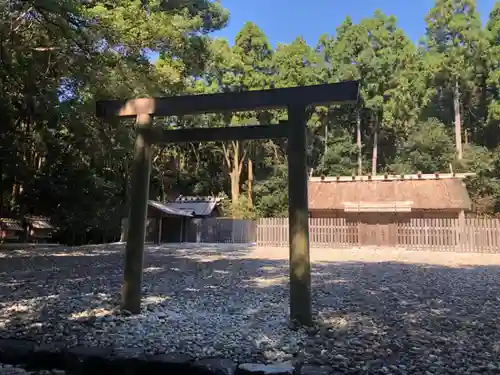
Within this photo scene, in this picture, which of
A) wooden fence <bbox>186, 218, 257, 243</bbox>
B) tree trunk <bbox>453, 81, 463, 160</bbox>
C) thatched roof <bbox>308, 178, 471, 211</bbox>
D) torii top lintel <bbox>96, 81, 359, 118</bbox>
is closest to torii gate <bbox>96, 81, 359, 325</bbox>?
torii top lintel <bbox>96, 81, 359, 118</bbox>

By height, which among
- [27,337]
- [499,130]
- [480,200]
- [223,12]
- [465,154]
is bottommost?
[27,337]

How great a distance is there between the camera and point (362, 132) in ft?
120

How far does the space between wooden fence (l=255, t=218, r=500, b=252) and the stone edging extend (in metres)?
18.1

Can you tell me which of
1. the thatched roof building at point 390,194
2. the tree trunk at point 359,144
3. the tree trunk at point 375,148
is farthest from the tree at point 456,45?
the thatched roof building at point 390,194

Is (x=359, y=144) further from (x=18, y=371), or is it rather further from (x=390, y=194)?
(x=18, y=371)

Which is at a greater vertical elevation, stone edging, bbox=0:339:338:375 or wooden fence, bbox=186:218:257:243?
wooden fence, bbox=186:218:257:243

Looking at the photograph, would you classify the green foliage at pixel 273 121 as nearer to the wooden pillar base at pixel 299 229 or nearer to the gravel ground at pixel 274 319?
the gravel ground at pixel 274 319

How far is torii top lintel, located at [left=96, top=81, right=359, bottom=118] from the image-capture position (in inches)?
201

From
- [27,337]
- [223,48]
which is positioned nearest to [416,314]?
[27,337]

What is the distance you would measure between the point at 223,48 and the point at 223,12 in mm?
7546

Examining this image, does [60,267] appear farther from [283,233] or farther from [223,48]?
[223,48]

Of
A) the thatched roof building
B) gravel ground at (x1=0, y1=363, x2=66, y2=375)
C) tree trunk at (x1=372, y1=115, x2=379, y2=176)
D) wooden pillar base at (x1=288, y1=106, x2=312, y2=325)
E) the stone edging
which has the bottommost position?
gravel ground at (x1=0, y1=363, x2=66, y2=375)

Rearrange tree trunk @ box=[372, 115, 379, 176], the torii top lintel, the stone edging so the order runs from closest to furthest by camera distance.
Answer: the stone edging < the torii top lintel < tree trunk @ box=[372, 115, 379, 176]

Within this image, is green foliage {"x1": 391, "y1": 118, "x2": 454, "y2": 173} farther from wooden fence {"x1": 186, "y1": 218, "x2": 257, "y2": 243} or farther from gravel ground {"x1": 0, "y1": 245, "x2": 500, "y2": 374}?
gravel ground {"x1": 0, "y1": 245, "x2": 500, "y2": 374}
